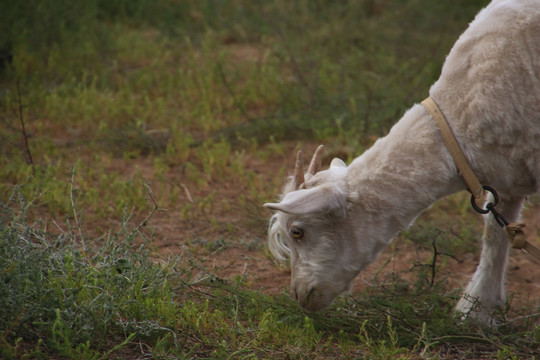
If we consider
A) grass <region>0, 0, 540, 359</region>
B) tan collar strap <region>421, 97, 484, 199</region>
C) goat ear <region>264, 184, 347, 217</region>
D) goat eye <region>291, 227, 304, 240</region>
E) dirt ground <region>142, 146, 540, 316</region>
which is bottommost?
dirt ground <region>142, 146, 540, 316</region>

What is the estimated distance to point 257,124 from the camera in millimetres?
7457

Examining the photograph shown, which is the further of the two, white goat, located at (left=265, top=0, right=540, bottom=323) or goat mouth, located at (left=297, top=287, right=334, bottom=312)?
goat mouth, located at (left=297, top=287, right=334, bottom=312)

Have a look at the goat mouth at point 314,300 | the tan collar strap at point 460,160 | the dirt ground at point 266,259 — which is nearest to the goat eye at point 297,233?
the goat mouth at point 314,300

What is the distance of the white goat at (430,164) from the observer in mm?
3709

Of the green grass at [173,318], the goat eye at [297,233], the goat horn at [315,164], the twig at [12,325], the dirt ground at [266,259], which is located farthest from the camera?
the dirt ground at [266,259]

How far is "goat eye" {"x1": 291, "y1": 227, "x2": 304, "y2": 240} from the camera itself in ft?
12.8

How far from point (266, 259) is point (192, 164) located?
1854 mm

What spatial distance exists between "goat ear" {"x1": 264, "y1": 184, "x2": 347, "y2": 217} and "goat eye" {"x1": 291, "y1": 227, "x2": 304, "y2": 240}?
22 centimetres

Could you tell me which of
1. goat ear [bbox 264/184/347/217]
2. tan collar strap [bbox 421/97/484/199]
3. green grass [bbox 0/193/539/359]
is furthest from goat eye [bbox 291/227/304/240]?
tan collar strap [bbox 421/97/484/199]

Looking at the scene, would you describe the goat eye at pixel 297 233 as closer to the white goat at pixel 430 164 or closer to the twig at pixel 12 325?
the white goat at pixel 430 164

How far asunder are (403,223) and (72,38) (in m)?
6.45

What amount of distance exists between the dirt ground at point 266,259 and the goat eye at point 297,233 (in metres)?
0.75

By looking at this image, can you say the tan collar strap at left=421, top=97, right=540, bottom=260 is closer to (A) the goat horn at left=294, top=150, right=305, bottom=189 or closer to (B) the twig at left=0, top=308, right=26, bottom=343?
(A) the goat horn at left=294, top=150, right=305, bottom=189

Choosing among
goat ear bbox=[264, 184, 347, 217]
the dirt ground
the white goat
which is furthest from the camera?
the dirt ground
